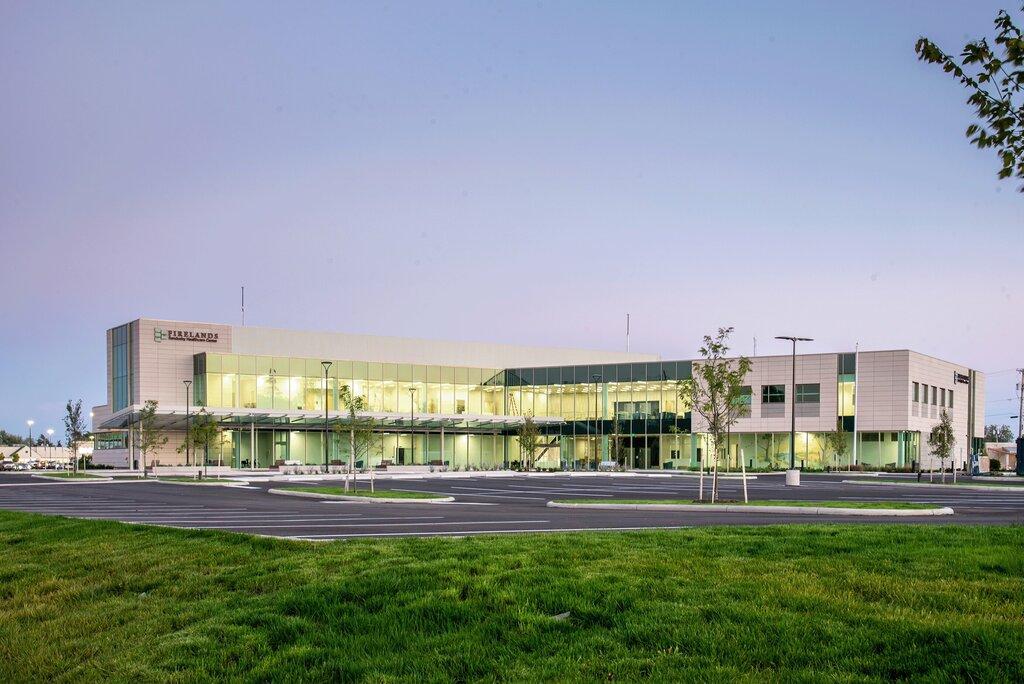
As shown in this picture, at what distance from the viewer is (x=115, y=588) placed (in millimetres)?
9883

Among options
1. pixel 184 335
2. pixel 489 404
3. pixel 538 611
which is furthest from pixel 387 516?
pixel 489 404

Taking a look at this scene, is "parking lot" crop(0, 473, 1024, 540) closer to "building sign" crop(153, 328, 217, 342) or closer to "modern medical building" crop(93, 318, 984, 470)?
"modern medical building" crop(93, 318, 984, 470)

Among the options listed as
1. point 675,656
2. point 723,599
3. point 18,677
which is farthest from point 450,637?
point 18,677

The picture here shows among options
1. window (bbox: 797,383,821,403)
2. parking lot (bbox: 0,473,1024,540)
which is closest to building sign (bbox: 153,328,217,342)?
parking lot (bbox: 0,473,1024,540)

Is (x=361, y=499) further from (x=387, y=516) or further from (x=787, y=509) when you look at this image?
(x=787, y=509)

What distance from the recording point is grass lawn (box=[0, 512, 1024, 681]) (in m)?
5.91

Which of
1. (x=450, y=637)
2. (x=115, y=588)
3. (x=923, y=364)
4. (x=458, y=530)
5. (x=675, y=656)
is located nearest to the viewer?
(x=675, y=656)

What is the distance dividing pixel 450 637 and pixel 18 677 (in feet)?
11.6

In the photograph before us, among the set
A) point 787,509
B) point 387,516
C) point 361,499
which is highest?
point 387,516

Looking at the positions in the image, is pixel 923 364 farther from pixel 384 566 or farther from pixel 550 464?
pixel 384 566

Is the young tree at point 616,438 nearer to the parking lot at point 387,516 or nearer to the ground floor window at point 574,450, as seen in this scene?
the ground floor window at point 574,450

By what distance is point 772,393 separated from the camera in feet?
247

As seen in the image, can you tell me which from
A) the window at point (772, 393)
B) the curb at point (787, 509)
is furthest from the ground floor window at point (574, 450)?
the curb at point (787, 509)

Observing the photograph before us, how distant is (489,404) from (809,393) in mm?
32305
